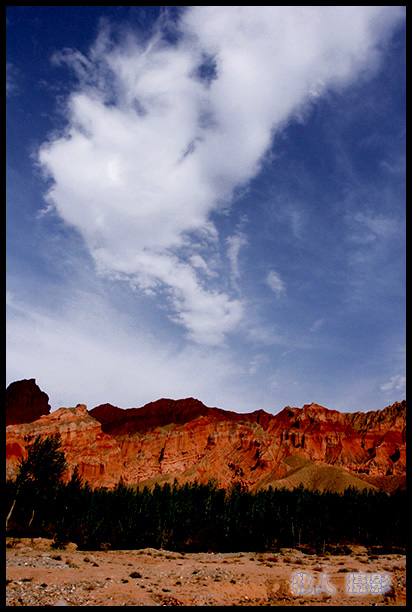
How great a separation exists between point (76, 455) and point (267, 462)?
6942cm

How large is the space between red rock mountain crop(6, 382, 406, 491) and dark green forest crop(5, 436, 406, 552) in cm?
4902

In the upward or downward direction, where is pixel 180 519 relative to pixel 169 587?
downward

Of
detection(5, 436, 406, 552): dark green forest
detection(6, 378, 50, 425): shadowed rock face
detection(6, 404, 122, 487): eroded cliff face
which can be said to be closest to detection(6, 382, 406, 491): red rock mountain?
detection(6, 404, 122, 487): eroded cliff face

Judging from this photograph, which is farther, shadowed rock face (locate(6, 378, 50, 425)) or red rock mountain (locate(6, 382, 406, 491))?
shadowed rock face (locate(6, 378, 50, 425))

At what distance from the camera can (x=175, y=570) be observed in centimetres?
2588

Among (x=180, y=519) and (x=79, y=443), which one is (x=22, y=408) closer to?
(x=79, y=443)

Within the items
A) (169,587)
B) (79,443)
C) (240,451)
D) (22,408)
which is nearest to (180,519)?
(169,587)

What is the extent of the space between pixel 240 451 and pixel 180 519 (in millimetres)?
94076

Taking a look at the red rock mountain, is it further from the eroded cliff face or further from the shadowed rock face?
the shadowed rock face

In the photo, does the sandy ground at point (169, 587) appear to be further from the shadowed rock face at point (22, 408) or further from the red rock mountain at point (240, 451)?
the shadowed rock face at point (22, 408)

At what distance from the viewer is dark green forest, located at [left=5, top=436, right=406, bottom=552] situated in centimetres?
3784

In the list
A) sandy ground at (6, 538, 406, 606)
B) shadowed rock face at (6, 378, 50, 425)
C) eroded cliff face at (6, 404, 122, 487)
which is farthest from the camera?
shadowed rock face at (6, 378, 50, 425)

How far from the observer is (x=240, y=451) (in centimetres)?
14012
